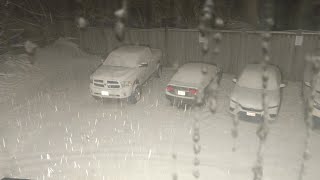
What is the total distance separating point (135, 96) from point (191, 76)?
1.91 metres

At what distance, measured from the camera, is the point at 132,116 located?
10.2 metres

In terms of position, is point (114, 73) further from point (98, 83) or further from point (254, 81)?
point (254, 81)

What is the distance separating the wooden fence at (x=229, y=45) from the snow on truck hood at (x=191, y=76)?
7.00ft

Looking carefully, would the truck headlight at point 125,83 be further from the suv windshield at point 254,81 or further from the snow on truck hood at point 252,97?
the suv windshield at point 254,81

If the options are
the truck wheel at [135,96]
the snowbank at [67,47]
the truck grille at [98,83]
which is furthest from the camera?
the snowbank at [67,47]

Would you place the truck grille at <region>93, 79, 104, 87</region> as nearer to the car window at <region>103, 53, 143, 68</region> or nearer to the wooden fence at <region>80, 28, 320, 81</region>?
the car window at <region>103, 53, 143, 68</region>

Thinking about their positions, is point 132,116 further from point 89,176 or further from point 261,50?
point 261,50

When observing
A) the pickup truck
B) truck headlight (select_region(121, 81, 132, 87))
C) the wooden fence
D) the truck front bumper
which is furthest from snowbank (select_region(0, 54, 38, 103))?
truck headlight (select_region(121, 81, 132, 87))

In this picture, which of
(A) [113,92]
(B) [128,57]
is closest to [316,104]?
(A) [113,92]

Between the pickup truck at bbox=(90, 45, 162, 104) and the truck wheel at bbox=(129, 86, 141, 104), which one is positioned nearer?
the pickup truck at bbox=(90, 45, 162, 104)

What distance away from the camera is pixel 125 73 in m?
10.8

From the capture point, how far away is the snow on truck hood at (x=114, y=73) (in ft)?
34.6

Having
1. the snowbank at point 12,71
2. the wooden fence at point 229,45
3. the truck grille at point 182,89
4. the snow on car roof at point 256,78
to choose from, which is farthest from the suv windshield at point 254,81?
the snowbank at point 12,71

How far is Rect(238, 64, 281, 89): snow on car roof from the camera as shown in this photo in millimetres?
9906
